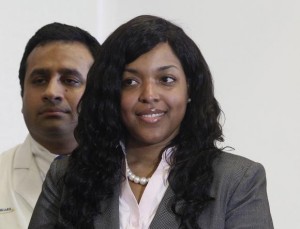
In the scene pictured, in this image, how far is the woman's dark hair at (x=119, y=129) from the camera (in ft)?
2.90

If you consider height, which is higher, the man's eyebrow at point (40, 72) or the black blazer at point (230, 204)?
the man's eyebrow at point (40, 72)

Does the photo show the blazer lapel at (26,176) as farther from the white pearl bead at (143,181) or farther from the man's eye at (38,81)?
the white pearl bead at (143,181)

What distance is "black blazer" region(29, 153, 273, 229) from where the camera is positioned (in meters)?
0.81

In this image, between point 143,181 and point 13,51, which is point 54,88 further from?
point 13,51

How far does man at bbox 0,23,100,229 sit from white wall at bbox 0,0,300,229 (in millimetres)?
525

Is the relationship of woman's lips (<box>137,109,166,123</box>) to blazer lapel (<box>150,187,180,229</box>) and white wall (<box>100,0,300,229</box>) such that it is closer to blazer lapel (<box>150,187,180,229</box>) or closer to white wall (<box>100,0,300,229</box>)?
blazer lapel (<box>150,187,180,229</box>)

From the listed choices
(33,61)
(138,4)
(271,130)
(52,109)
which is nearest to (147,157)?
(52,109)

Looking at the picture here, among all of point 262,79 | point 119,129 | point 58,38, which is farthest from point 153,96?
point 262,79

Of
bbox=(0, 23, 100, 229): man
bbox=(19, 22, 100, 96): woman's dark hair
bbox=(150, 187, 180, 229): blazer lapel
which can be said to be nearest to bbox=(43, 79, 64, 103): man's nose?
bbox=(0, 23, 100, 229): man

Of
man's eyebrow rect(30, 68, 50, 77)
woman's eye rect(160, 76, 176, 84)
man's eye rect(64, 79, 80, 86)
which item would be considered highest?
man's eyebrow rect(30, 68, 50, 77)

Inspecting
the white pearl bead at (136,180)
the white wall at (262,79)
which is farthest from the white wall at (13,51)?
the white pearl bead at (136,180)

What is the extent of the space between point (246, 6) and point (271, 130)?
1.43 ft

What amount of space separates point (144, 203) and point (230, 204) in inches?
5.8

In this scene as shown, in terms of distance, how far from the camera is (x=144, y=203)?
2.86 ft
